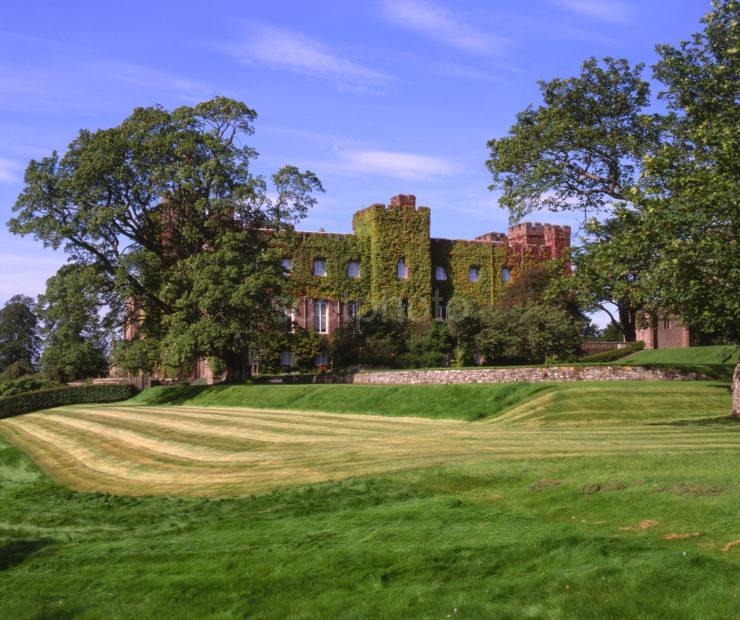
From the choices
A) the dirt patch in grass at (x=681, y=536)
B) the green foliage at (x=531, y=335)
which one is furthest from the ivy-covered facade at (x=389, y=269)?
the dirt patch in grass at (x=681, y=536)

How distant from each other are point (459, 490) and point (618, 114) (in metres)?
20.1

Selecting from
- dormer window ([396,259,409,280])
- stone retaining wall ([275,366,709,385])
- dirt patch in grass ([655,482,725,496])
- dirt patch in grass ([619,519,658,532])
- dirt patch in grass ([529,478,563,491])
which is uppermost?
dormer window ([396,259,409,280])

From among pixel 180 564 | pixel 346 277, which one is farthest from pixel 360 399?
pixel 346 277

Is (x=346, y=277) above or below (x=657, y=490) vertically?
above

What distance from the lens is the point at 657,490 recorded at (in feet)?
33.7

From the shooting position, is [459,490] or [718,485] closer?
[718,485]

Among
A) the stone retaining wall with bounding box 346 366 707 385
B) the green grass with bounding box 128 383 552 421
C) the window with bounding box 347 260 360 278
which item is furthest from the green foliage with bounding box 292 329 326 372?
the stone retaining wall with bounding box 346 366 707 385

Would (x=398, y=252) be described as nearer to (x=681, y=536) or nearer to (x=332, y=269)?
(x=332, y=269)

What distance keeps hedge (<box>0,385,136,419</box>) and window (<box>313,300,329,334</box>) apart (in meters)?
14.1

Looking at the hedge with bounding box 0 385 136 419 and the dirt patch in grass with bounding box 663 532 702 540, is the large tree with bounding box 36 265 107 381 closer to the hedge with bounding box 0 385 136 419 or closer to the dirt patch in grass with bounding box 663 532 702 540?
the hedge with bounding box 0 385 136 419

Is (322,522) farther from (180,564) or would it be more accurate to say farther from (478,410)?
(478,410)

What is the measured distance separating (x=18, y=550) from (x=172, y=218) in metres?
35.8

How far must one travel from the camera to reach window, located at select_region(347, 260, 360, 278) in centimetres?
6212

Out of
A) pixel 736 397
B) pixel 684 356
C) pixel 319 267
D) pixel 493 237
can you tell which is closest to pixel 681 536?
pixel 736 397
